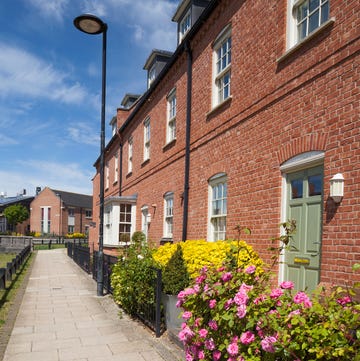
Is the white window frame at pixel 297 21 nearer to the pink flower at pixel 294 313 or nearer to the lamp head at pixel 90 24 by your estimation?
the pink flower at pixel 294 313

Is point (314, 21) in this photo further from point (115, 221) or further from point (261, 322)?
point (115, 221)

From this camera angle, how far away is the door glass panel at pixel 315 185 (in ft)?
18.0

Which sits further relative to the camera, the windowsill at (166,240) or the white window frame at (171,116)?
the white window frame at (171,116)

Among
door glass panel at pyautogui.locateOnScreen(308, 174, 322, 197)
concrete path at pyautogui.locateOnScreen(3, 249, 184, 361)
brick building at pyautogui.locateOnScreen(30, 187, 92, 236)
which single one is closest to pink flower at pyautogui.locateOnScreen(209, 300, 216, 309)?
concrete path at pyautogui.locateOnScreen(3, 249, 184, 361)

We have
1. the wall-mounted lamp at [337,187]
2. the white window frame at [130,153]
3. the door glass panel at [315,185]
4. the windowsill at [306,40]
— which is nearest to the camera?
the wall-mounted lamp at [337,187]

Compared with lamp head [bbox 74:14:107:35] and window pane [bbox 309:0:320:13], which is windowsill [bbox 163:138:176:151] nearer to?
lamp head [bbox 74:14:107:35]

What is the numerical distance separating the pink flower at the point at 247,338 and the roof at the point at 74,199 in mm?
59708

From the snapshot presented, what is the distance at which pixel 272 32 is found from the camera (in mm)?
6621

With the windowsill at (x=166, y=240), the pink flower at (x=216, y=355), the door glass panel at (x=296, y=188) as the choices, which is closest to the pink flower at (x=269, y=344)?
the pink flower at (x=216, y=355)

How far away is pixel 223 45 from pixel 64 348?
714 cm

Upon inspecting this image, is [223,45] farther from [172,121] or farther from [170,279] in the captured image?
[170,279]

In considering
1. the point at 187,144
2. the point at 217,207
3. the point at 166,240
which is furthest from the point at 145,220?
the point at 217,207

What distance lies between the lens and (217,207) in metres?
8.68

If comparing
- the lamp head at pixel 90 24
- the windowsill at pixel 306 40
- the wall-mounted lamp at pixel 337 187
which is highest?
the lamp head at pixel 90 24
